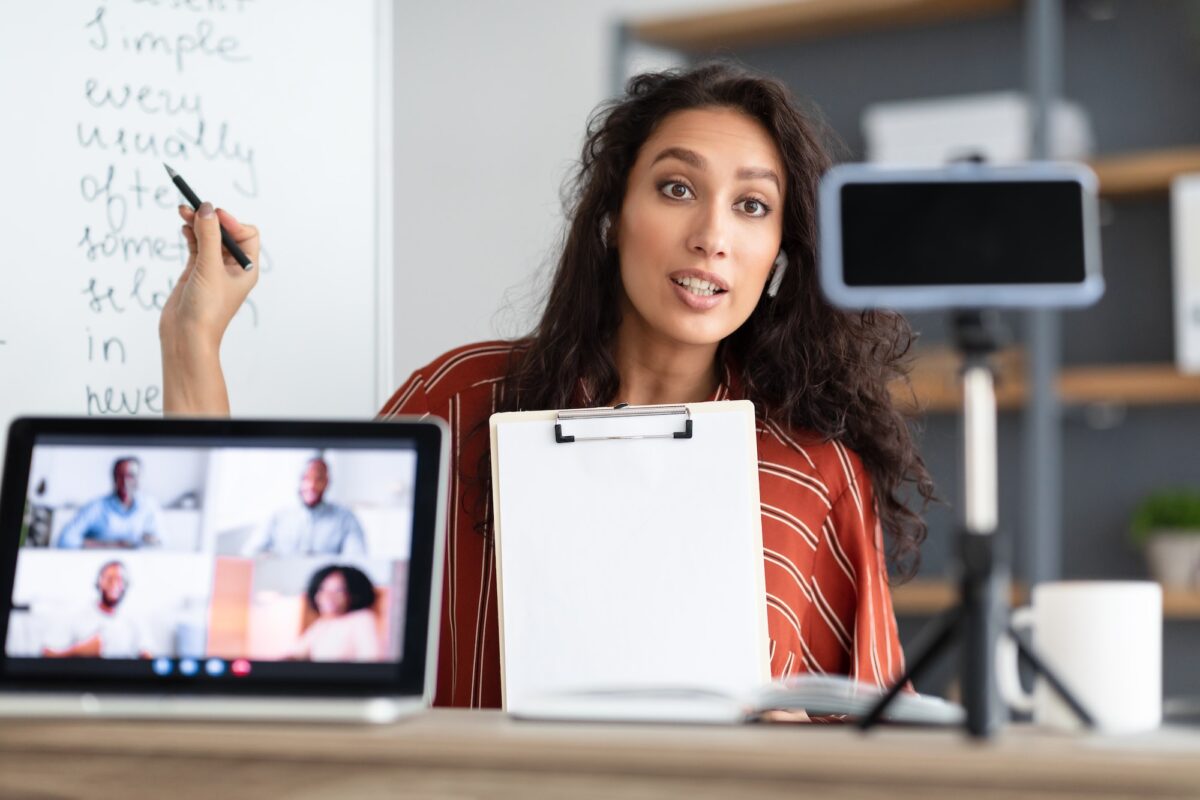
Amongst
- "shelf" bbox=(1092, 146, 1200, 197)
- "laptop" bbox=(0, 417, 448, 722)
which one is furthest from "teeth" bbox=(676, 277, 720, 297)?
"shelf" bbox=(1092, 146, 1200, 197)

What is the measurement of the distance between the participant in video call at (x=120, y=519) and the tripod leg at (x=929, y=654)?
0.49 m

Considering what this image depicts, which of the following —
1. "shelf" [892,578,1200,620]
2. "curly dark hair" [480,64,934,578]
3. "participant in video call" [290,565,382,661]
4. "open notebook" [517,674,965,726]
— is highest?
"curly dark hair" [480,64,934,578]

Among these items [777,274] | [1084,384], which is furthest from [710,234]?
[1084,384]

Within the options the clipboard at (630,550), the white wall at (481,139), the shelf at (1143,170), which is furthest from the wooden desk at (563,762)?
the white wall at (481,139)

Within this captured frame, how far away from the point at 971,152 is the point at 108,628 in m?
2.28

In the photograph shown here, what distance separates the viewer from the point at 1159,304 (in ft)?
9.09

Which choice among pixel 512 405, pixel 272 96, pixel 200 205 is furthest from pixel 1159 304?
pixel 200 205

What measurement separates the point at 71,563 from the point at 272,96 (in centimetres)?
96

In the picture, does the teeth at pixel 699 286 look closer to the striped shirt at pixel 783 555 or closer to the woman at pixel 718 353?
the woman at pixel 718 353

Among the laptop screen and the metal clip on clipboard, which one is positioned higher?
the metal clip on clipboard

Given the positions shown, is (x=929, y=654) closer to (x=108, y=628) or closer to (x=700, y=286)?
(x=108, y=628)

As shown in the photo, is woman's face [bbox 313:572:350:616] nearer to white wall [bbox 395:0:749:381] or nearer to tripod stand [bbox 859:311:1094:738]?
tripod stand [bbox 859:311:1094:738]

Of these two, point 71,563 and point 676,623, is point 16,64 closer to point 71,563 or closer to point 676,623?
point 71,563

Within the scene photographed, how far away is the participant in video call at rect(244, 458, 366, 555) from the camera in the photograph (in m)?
0.90
